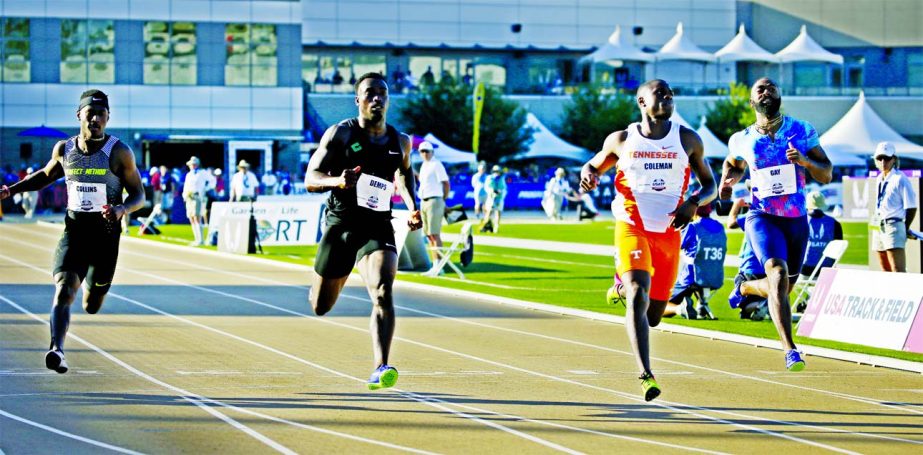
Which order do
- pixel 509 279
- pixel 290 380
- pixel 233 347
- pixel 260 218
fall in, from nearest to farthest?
1. pixel 290 380
2. pixel 233 347
3. pixel 509 279
4. pixel 260 218

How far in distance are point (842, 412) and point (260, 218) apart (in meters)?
24.2

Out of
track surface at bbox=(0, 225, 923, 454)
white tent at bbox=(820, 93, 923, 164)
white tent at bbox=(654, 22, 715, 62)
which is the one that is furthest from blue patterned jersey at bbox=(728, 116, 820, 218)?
white tent at bbox=(654, 22, 715, 62)

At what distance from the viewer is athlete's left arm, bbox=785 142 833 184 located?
11.4 metres

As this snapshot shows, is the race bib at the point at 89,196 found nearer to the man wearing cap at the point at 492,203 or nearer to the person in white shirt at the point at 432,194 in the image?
the person in white shirt at the point at 432,194

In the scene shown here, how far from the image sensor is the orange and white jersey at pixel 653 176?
10.3 meters

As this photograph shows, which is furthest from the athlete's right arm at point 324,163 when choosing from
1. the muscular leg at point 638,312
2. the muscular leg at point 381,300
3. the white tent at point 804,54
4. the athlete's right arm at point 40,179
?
the white tent at point 804,54

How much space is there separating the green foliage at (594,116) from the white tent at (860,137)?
12868 mm

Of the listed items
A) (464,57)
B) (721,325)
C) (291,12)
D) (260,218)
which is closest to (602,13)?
(464,57)

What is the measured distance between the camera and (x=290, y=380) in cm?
1108

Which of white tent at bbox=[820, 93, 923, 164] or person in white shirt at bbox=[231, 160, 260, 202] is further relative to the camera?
white tent at bbox=[820, 93, 923, 164]

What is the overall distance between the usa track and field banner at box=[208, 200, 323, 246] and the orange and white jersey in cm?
2247

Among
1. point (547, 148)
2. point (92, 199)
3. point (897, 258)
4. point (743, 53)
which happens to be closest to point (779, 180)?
point (92, 199)

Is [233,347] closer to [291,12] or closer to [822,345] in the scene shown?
[822,345]

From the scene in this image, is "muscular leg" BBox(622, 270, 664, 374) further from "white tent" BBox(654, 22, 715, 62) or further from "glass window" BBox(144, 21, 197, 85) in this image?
"white tent" BBox(654, 22, 715, 62)
